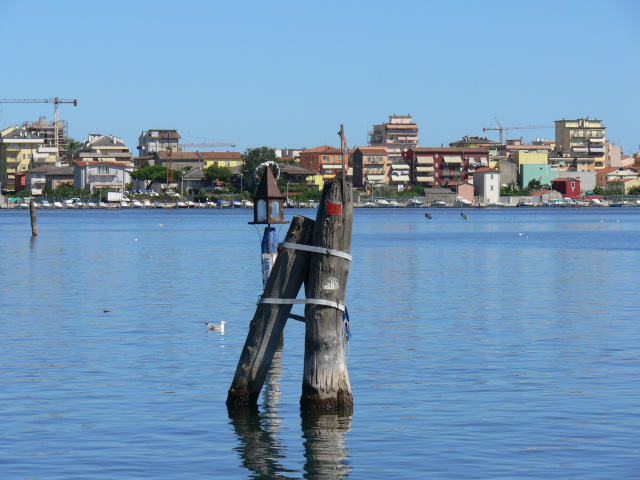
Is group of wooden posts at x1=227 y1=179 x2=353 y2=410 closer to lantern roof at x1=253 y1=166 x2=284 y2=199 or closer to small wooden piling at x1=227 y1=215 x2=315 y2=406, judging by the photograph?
small wooden piling at x1=227 y1=215 x2=315 y2=406

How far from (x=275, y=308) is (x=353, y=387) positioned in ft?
11.7

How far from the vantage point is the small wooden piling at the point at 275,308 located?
1289 cm

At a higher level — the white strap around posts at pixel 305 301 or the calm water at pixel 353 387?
the white strap around posts at pixel 305 301

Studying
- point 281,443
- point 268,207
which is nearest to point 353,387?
point 281,443

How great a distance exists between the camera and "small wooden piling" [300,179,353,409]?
41.5ft

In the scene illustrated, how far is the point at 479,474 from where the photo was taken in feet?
37.7

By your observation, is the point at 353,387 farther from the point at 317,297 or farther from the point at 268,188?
the point at 268,188

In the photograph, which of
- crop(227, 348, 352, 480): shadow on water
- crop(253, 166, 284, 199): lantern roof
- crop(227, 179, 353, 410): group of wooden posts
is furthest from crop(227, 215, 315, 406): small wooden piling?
crop(253, 166, 284, 199): lantern roof

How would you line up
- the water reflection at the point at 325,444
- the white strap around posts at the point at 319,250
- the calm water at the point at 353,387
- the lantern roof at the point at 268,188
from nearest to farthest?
1. the water reflection at the point at 325,444
2. the calm water at the point at 353,387
3. the white strap around posts at the point at 319,250
4. the lantern roof at the point at 268,188

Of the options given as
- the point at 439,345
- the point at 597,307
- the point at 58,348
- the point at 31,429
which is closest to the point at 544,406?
the point at 439,345

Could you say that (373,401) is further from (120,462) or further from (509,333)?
(509,333)

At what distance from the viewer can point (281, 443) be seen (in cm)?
1295

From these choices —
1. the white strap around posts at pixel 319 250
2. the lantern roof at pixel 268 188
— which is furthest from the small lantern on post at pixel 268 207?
the white strap around posts at pixel 319 250

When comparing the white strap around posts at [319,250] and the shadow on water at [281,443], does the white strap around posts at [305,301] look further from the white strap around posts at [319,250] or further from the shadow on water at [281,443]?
the shadow on water at [281,443]
